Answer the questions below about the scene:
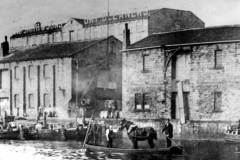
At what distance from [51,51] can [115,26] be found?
45.6 feet

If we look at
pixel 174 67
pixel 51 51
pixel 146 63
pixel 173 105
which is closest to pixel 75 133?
pixel 173 105

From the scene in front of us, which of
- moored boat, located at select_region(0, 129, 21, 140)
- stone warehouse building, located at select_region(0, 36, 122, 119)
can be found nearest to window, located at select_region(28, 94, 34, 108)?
stone warehouse building, located at select_region(0, 36, 122, 119)

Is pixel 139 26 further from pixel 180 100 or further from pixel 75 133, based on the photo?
pixel 75 133

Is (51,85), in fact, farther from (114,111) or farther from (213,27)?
(213,27)

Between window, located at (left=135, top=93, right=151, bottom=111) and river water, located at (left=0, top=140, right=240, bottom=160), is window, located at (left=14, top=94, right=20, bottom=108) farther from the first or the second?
river water, located at (left=0, top=140, right=240, bottom=160)

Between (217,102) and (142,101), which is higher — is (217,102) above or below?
below

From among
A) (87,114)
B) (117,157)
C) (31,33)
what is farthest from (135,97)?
(31,33)

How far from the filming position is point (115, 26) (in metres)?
69.6

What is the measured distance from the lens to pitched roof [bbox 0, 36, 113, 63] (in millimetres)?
55956

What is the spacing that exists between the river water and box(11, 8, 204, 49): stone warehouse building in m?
30.1

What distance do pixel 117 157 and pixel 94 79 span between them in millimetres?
27746

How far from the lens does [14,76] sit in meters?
61.1

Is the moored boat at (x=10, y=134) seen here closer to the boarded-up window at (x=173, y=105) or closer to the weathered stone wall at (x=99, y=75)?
the weathered stone wall at (x=99, y=75)

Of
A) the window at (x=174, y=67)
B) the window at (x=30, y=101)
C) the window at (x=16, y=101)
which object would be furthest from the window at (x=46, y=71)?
the window at (x=174, y=67)
